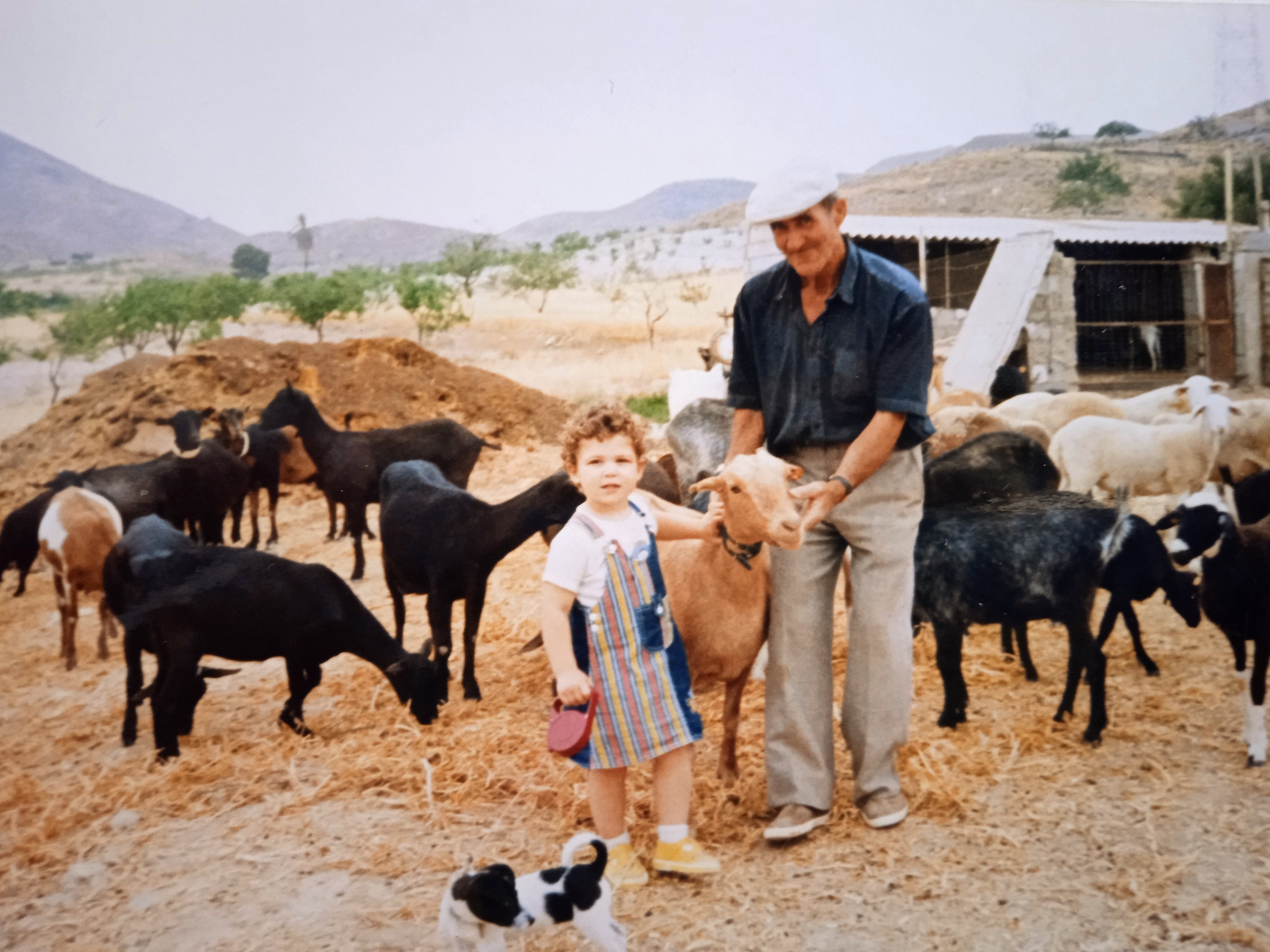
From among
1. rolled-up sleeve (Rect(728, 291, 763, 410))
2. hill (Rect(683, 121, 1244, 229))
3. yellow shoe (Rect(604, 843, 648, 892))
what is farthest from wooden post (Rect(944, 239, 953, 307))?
yellow shoe (Rect(604, 843, 648, 892))

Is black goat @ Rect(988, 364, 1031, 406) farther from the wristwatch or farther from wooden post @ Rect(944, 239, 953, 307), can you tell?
the wristwatch

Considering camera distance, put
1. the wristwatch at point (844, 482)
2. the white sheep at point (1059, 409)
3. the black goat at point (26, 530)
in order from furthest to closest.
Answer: the white sheep at point (1059, 409)
the black goat at point (26, 530)
the wristwatch at point (844, 482)

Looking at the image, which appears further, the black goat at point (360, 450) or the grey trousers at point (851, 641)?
the black goat at point (360, 450)

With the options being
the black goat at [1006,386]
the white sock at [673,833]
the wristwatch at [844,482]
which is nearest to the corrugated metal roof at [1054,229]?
the black goat at [1006,386]

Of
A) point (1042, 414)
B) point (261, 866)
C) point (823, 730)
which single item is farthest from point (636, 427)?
point (1042, 414)

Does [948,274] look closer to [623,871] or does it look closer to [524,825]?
[524,825]

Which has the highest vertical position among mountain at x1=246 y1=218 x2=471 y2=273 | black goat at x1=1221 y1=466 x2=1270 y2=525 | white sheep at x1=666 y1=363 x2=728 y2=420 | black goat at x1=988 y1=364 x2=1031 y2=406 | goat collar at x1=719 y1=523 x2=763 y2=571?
mountain at x1=246 y1=218 x2=471 y2=273

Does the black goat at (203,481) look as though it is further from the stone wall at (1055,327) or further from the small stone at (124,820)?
the stone wall at (1055,327)
